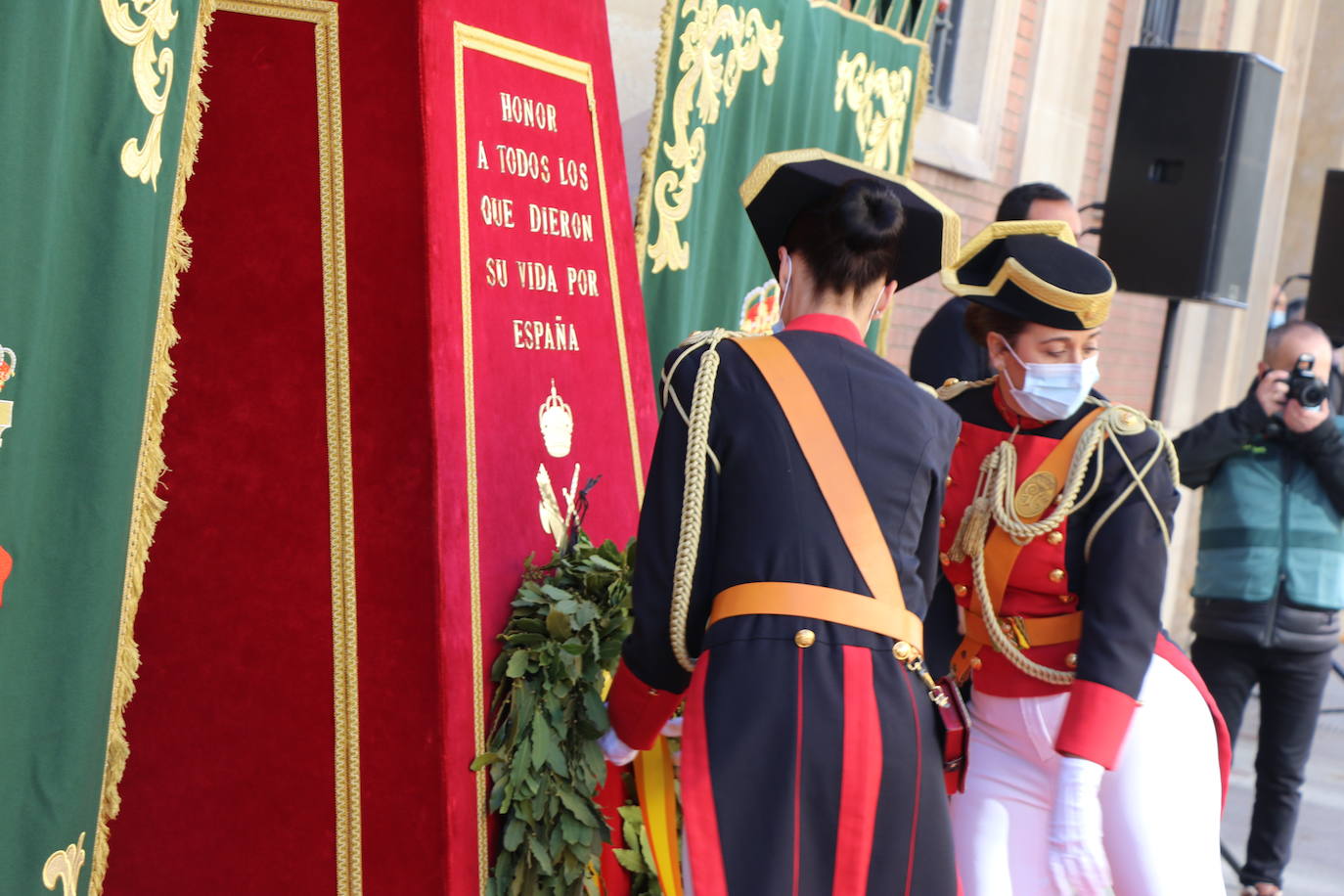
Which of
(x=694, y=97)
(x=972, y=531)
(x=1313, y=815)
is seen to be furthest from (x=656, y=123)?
(x=1313, y=815)

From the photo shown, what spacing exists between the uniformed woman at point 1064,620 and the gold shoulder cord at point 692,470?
0.77m

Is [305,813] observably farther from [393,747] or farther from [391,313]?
[391,313]

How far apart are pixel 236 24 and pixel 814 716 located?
Result: 1541mm

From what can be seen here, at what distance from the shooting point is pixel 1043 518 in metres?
2.64

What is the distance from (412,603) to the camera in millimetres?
2467

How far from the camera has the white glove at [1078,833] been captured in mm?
2484

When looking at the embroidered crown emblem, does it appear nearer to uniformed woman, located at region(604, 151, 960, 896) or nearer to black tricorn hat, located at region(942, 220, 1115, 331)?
uniformed woman, located at region(604, 151, 960, 896)

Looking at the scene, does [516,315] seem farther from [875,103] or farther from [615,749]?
[875,103]

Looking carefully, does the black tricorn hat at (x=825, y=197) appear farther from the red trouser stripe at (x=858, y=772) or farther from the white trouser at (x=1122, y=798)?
the white trouser at (x=1122, y=798)

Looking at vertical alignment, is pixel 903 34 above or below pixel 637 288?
above

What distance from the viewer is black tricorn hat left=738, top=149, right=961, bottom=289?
2234 mm

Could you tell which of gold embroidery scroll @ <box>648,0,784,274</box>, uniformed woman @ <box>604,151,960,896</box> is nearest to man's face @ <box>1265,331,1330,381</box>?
gold embroidery scroll @ <box>648,0,784,274</box>

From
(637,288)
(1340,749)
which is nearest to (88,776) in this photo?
(637,288)

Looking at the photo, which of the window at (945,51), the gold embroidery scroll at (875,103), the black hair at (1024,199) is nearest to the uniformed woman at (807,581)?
the black hair at (1024,199)
